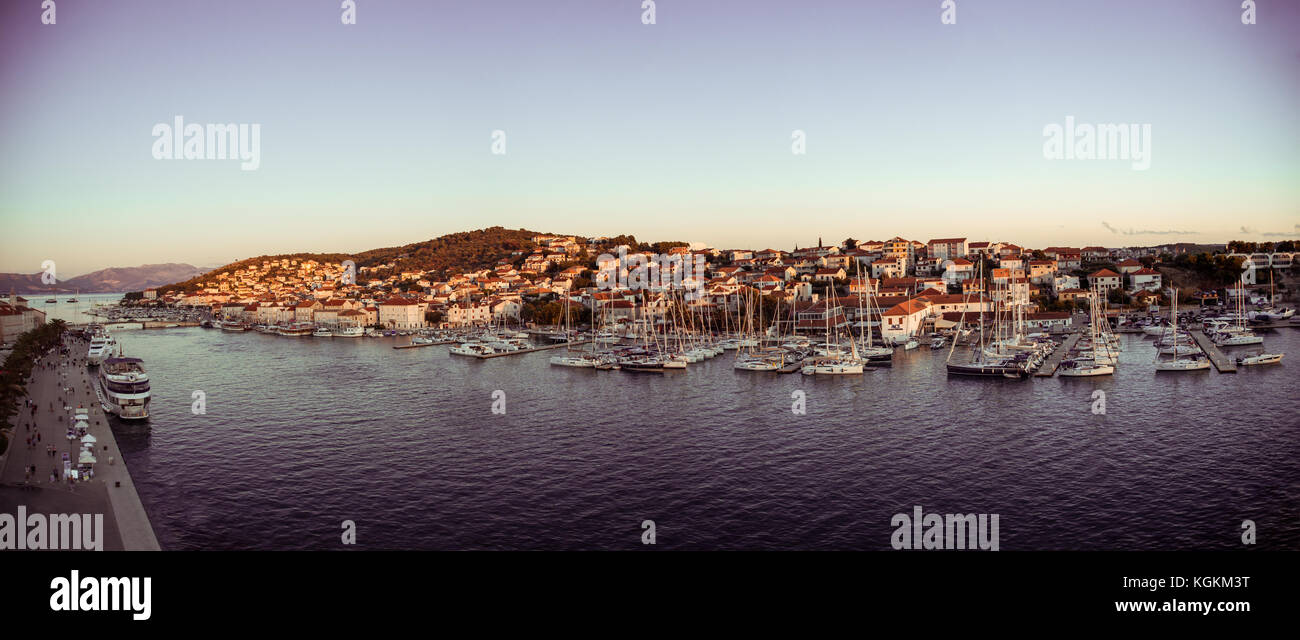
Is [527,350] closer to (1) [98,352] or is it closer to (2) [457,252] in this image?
(1) [98,352]

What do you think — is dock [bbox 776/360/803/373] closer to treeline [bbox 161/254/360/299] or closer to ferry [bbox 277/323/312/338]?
ferry [bbox 277/323/312/338]

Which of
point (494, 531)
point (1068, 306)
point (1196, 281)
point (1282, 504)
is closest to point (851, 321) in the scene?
point (1068, 306)

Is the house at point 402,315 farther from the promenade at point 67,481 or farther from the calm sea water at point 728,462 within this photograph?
the promenade at point 67,481

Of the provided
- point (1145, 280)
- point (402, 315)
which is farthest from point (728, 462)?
point (1145, 280)

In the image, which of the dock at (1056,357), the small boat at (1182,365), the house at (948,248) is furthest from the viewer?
the house at (948,248)

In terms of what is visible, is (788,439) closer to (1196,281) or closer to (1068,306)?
(1068,306)

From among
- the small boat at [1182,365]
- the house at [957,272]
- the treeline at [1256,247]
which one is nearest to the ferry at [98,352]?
the small boat at [1182,365]

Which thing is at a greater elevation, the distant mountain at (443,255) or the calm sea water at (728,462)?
the distant mountain at (443,255)
